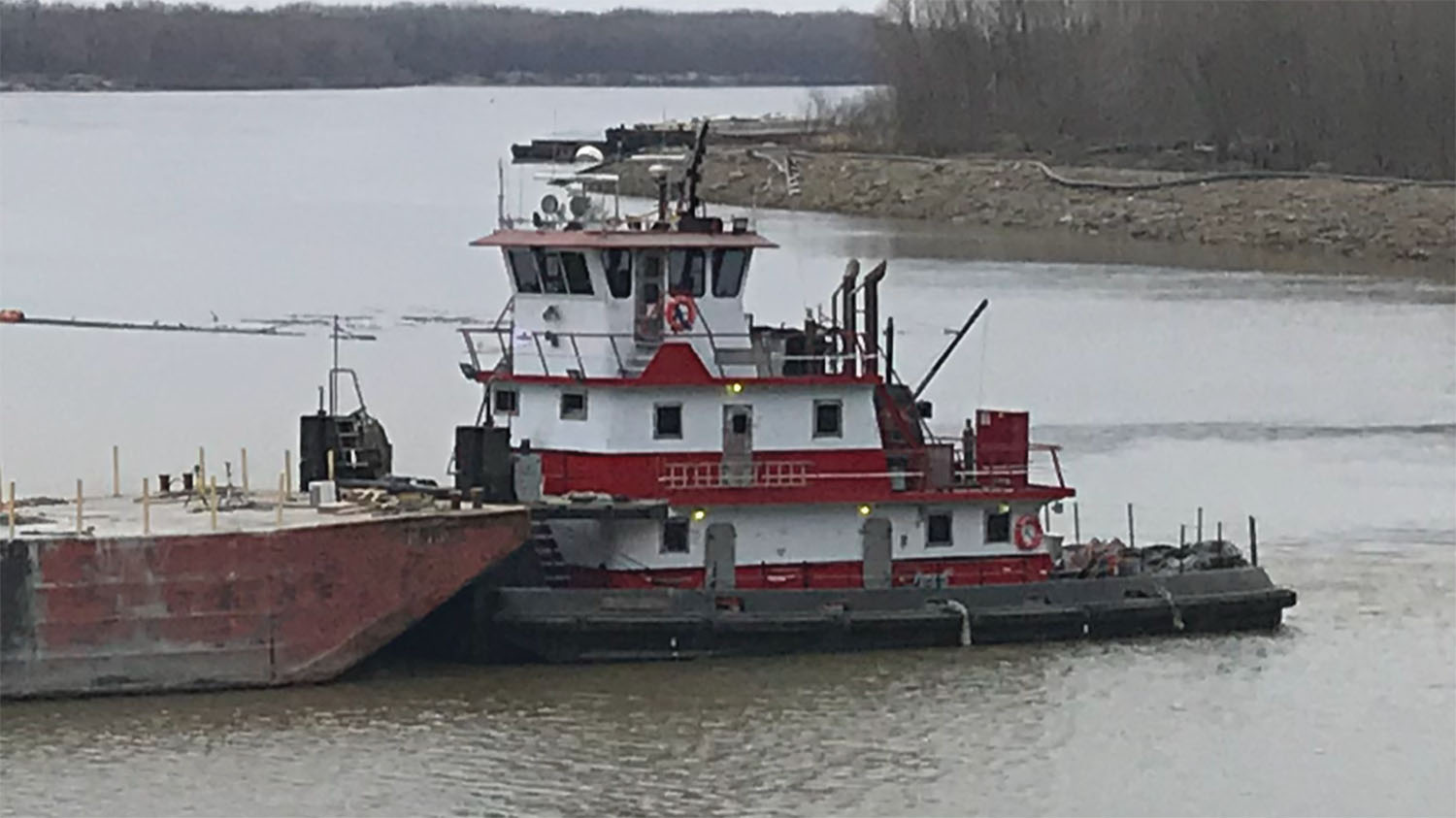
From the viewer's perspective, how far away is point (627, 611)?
98.4ft

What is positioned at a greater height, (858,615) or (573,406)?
(573,406)

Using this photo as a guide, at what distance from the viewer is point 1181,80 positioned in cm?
11050

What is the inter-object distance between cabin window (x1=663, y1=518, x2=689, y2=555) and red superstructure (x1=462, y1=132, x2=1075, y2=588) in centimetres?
2

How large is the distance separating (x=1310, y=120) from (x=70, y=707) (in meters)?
79.8

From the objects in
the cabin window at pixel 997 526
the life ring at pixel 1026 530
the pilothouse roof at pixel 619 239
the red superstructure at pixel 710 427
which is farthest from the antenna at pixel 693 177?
the life ring at pixel 1026 530

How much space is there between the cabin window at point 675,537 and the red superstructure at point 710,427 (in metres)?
0.02

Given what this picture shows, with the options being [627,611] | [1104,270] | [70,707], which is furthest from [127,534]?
[1104,270]

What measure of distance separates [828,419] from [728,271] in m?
1.72

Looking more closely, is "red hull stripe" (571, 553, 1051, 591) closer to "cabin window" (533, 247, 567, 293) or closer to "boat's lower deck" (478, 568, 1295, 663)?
"boat's lower deck" (478, 568, 1295, 663)

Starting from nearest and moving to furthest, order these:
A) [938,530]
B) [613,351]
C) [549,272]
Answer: [613,351], [549,272], [938,530]

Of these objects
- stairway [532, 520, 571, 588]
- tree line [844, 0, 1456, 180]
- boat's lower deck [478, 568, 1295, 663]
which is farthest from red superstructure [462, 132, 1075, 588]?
tree line [844, 0, 1456, 180]

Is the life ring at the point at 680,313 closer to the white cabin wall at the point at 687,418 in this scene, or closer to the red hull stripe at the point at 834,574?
the white cabin wall at the point at 687,418

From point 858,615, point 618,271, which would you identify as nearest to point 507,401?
point 618,271

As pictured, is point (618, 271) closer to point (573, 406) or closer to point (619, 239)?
point (619, 239)
